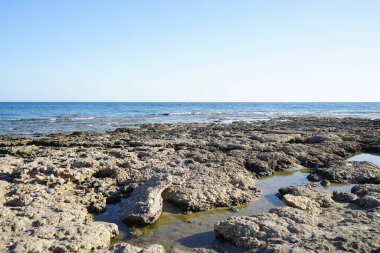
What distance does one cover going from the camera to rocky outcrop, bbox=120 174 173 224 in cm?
623

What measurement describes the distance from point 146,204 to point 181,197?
996mm

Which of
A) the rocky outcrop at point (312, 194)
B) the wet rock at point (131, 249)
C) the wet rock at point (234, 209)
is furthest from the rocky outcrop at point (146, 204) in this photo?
the rocky outcrop at point (312, 194)

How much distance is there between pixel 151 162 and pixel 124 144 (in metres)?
4.55

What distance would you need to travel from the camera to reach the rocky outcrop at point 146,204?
245 inches

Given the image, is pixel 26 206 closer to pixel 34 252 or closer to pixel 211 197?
pixel 34 252

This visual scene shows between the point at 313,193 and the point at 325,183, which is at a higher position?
the point at 313,193

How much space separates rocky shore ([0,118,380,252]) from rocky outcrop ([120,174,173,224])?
20 mm

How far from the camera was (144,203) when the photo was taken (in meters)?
6.50

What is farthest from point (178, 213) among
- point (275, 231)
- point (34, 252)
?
point (34, 252)

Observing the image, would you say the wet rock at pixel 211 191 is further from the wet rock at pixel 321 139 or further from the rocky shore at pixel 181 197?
the wet rock at pixel 321 139

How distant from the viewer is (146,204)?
6.48 m

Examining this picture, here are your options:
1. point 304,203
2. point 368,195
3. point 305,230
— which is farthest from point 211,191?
point 368,195

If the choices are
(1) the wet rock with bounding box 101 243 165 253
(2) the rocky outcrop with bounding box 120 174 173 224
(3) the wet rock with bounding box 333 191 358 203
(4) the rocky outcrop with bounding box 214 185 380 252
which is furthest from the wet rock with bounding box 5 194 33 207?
(3) the wet rock with bounding box 333 191 358 203

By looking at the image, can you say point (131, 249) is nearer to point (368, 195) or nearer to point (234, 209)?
point (234, 209)
